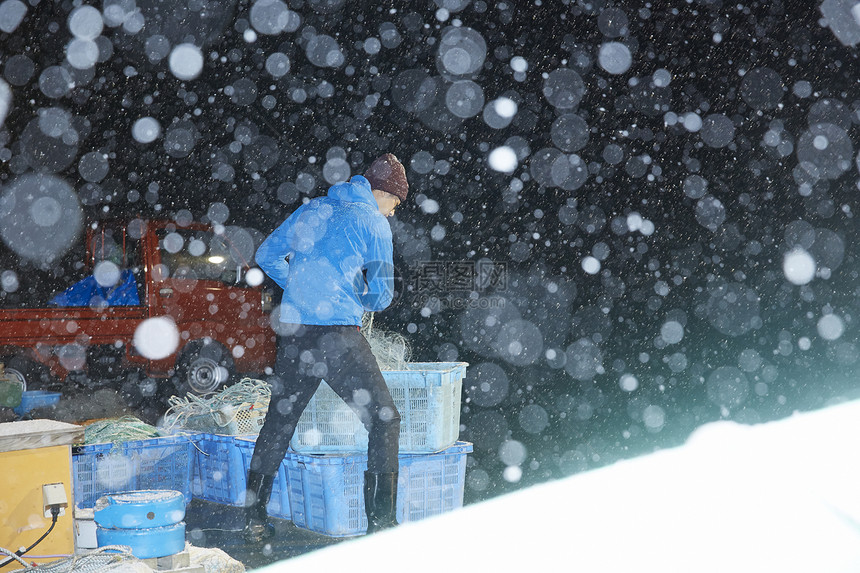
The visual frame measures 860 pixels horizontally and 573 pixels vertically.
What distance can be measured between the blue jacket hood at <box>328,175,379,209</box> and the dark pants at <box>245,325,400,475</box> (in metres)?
0.66

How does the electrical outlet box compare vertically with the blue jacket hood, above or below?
below

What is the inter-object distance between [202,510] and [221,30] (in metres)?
8.21

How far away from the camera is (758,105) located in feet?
37.3

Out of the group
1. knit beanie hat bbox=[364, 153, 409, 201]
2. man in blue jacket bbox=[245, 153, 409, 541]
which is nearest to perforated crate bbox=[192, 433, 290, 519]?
man in blue jacket bbox=[245, 153, 409, 541]

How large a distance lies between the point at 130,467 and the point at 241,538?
0.82 meters

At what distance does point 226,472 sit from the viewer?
3.99 m

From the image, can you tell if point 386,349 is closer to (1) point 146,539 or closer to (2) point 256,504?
(2) point 256,504

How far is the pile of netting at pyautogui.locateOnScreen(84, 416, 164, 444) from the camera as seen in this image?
12.1 feet

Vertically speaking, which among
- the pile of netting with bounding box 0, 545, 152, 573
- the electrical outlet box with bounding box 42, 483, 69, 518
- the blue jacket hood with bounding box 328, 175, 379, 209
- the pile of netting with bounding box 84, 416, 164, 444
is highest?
the blue jacket hood with bounding box 328, 175, 379, 209

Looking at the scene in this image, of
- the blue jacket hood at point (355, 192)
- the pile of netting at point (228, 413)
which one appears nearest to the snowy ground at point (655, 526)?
the pile of netting at point (228, 413)

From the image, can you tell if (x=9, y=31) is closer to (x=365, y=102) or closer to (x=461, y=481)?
(x=365, y=102)

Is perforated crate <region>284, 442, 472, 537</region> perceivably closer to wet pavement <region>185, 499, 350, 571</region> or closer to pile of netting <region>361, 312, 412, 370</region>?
wet pavement <region>185, 499, 350, 571</region>

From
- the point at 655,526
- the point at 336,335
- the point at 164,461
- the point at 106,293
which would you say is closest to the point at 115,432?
the point at 164,461

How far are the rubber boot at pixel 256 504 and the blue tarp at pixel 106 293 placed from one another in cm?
484
